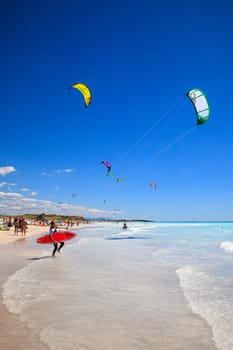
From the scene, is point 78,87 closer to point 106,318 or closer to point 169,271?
point 169,271

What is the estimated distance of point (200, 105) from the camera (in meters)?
12.5

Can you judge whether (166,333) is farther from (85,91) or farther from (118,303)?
(85,91)

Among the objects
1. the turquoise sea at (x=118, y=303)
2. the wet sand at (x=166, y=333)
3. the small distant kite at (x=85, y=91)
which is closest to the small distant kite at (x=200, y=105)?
Answer: the small distant kite at (x=85, y=91)

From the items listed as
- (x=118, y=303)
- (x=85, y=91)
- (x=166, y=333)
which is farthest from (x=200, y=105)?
(x=166, y=333)

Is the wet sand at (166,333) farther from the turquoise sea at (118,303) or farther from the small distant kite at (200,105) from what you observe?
the small distant kite at (200,105)

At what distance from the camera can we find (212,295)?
238 inches

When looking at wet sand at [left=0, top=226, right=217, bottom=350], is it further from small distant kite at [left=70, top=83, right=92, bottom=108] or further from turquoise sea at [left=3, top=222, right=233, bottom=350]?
small distant kite at [left=70, top=83, right=92, bottom=108]

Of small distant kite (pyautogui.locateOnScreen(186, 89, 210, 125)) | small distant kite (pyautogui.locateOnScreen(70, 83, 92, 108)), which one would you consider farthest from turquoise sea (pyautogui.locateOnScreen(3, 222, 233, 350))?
small distant kite (pyautogui.locateOnScreen(70, 83, 92, 108))

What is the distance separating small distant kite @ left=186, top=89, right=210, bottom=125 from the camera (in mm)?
12297

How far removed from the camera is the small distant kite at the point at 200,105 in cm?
1230

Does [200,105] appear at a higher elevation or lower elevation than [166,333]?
higher

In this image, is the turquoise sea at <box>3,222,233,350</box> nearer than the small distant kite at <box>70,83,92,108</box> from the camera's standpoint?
Yes

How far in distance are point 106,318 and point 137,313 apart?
60 centimetres

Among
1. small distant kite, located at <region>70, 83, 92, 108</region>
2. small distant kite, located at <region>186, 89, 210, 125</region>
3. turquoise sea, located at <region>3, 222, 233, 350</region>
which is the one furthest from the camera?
small distant kite, located at <region>70, 83, 92, 108</region>
